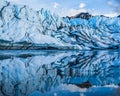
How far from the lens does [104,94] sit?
11.0 m

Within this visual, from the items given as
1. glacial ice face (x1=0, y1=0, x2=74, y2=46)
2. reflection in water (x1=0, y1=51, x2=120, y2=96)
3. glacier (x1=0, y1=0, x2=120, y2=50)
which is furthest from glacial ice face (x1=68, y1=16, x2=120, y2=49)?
reflection in water (x1=0, y1=51, x2=120, y2=96)

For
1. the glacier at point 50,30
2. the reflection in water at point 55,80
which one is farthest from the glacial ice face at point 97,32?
the reflection in water at point 55,80

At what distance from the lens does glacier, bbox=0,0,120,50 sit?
430 ft

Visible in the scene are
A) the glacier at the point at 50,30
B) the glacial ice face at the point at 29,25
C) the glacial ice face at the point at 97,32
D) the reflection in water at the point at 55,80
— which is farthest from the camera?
the glacial ice face at the point at 97,32

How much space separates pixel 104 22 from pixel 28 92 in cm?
16809

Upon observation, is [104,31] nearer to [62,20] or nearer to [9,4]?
[62,20]

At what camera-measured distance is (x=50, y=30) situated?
505ft

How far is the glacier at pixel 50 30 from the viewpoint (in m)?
131

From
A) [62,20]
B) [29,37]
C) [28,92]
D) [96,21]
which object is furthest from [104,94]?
[96,21]

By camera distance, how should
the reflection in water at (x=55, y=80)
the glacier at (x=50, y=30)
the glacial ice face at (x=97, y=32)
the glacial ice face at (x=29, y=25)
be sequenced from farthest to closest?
the glacial ice face at (x=97, y=32)
the glacial ice face at (x=29, y=25)
the glacier at (x=50, y=30)
the reflection in water at (x=55, y=80)

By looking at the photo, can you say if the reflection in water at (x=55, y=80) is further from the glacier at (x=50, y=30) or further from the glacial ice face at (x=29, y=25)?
the glacial ice face at (x=29, y=25)

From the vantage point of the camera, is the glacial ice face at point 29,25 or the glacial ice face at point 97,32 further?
the glacial ice face at point 97,32

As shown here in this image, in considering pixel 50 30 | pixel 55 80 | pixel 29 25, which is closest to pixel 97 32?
pixel 50 30

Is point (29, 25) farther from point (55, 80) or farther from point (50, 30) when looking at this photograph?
point (55, 80)
